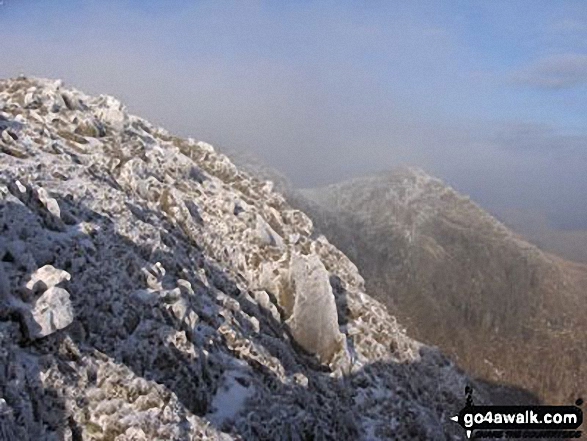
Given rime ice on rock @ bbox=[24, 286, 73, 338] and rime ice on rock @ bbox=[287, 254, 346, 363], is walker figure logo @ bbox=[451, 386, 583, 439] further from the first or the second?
rime ice on rock @ bbox=[24, 286, 73, 338]

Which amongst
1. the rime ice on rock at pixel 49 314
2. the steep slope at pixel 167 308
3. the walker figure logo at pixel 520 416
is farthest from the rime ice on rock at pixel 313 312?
the rime ice on rock at pixel 49 314

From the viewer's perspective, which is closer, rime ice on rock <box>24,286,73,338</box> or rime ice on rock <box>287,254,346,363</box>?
rime ice on rock <box>24,286,73,338</box>

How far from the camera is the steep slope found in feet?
103

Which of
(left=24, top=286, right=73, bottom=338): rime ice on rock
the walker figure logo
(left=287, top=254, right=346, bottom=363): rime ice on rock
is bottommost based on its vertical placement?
the walker figure logo

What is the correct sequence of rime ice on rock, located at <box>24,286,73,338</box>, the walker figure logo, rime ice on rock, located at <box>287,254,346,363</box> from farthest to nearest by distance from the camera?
rime ice on rock, located at <box>287,254,346,363</box> < the walker figure logo < rime ice on rock, located at <box>24,286,73,338</box>

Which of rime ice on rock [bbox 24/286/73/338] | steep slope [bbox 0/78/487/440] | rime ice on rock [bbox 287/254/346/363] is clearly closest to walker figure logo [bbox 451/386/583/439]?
steep slope [bbox 0/78/487/440]

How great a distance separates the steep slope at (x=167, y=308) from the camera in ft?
103

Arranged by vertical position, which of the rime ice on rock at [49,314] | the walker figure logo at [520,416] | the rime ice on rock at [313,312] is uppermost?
the rime ice on rock at [49,314]

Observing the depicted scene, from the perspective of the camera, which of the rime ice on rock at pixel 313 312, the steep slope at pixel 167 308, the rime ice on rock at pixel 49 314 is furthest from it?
the rime ice on rock at pixel 313 312

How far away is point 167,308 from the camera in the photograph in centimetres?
4394

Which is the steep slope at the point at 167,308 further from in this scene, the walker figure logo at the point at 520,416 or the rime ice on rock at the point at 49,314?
the walker figure logo at the point at 520,416

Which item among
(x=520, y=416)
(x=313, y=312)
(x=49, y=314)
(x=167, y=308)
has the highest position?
(x=49, y=314)

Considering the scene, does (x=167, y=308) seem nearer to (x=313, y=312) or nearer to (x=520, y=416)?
(x=313, y=312)

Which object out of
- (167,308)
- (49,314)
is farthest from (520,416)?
(49,314)
